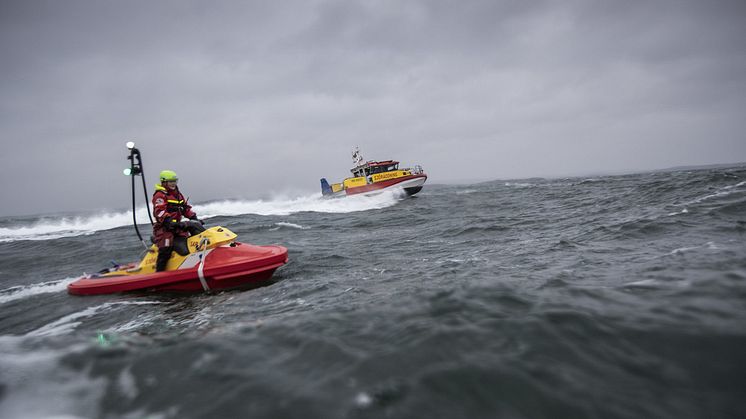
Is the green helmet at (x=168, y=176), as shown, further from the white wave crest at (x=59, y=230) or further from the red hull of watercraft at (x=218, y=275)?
the white wave crest at (x=59, y=230)

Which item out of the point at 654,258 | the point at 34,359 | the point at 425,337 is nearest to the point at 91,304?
the point at 34,359

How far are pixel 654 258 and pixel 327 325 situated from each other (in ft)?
18.1

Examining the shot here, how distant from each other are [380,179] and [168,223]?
88.1 ft

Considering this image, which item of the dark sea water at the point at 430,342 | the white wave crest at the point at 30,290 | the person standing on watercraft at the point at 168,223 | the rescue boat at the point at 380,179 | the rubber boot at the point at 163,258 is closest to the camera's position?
the dark sea water at the point at 430,342

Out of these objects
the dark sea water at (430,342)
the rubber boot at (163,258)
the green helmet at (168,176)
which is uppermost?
the green helmet at (168,176)

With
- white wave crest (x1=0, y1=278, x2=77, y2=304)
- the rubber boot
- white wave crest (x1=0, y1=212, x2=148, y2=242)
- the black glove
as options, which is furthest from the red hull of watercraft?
white wave crest (x1=0, y1=212, x2=148, y2=242)

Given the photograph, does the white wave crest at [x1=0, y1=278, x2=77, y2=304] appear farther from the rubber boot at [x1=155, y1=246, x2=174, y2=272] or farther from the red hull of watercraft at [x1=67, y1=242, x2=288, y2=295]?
the rubber boot at [x1=155, y1=246, x2=174, y2=272]

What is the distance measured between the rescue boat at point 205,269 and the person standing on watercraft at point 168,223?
16cm

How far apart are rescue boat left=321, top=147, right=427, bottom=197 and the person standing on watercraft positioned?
84.9 ft

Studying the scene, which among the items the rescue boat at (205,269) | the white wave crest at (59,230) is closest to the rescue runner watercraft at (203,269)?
the rescue boat at (205,269)

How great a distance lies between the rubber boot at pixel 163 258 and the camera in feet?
22.8

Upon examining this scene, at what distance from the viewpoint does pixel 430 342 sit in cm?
317

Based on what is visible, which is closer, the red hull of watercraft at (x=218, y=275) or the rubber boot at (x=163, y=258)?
the red hull of watercraft at (x=218, y=275)

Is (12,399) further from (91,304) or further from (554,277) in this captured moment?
(554,277)
